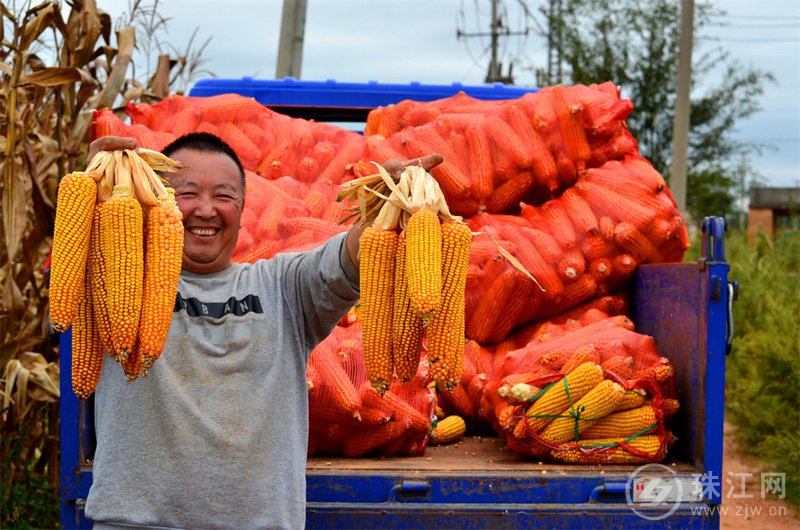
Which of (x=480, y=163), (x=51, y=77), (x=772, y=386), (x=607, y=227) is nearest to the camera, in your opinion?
(x=607, y=227)

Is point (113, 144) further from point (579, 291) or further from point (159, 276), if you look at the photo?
point (579, 291)

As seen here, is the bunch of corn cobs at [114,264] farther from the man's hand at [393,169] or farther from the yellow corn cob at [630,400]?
the yellow corn cob at [630,400]

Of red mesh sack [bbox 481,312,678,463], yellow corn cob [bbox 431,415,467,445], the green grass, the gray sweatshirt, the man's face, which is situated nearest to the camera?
the gray sweatshirt

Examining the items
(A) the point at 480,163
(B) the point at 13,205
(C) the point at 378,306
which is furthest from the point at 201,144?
(B) the point at 13,205

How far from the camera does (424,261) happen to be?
1936 millimetres

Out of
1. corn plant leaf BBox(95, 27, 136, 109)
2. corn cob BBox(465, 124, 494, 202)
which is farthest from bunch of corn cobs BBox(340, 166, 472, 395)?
corn plant leaf BBox(95, 27, 136, 109)

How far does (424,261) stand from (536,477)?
50.9 inches

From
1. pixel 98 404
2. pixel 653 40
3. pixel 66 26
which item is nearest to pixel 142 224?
pixel 98 404

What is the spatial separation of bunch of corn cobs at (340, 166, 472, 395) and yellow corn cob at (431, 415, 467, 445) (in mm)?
1478

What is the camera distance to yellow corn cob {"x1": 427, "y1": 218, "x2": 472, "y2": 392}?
76.4 inches

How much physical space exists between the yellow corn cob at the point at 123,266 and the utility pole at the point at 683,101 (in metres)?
10.8

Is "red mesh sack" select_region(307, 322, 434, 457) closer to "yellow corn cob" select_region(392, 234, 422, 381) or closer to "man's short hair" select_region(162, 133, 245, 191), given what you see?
"man's short hair" select_region(162, 133, 245, 191)

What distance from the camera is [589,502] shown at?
116 inches

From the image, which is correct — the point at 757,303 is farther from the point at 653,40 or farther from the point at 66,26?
the point at 653,40
